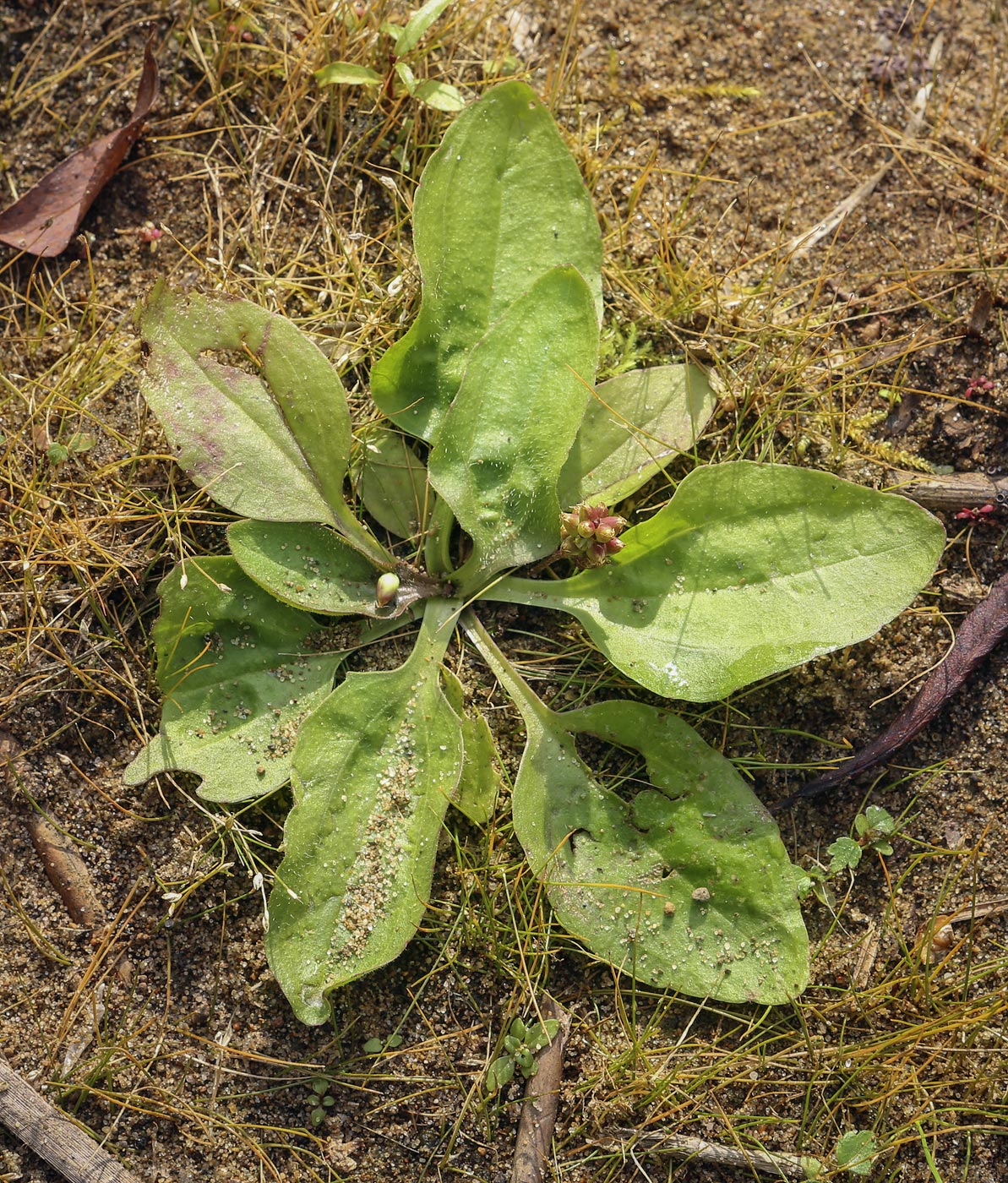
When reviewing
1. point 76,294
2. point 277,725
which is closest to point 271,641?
point 277,725

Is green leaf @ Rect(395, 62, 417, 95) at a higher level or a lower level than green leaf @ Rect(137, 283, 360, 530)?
higher

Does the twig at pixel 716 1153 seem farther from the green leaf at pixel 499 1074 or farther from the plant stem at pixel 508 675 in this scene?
the plant stem at pixel 508 675

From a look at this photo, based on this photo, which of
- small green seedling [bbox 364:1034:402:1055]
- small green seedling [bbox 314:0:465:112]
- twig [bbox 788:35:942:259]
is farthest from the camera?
twig [bbox 788:35:942:259]

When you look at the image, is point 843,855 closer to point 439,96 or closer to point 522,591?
point 522,591

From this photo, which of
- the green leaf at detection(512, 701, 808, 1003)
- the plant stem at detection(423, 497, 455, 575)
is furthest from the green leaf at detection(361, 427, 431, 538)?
the green leaf at detection(512, 701, 808, 1003)

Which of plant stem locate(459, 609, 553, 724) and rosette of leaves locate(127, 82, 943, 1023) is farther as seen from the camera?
plant stem locate(459, 609, 553, 724)

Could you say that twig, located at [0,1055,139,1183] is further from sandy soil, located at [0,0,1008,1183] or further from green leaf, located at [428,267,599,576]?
green leaf, located at [428,267,599,576]

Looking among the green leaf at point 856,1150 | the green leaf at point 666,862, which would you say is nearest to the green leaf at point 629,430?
the green leaf at point 666,862
